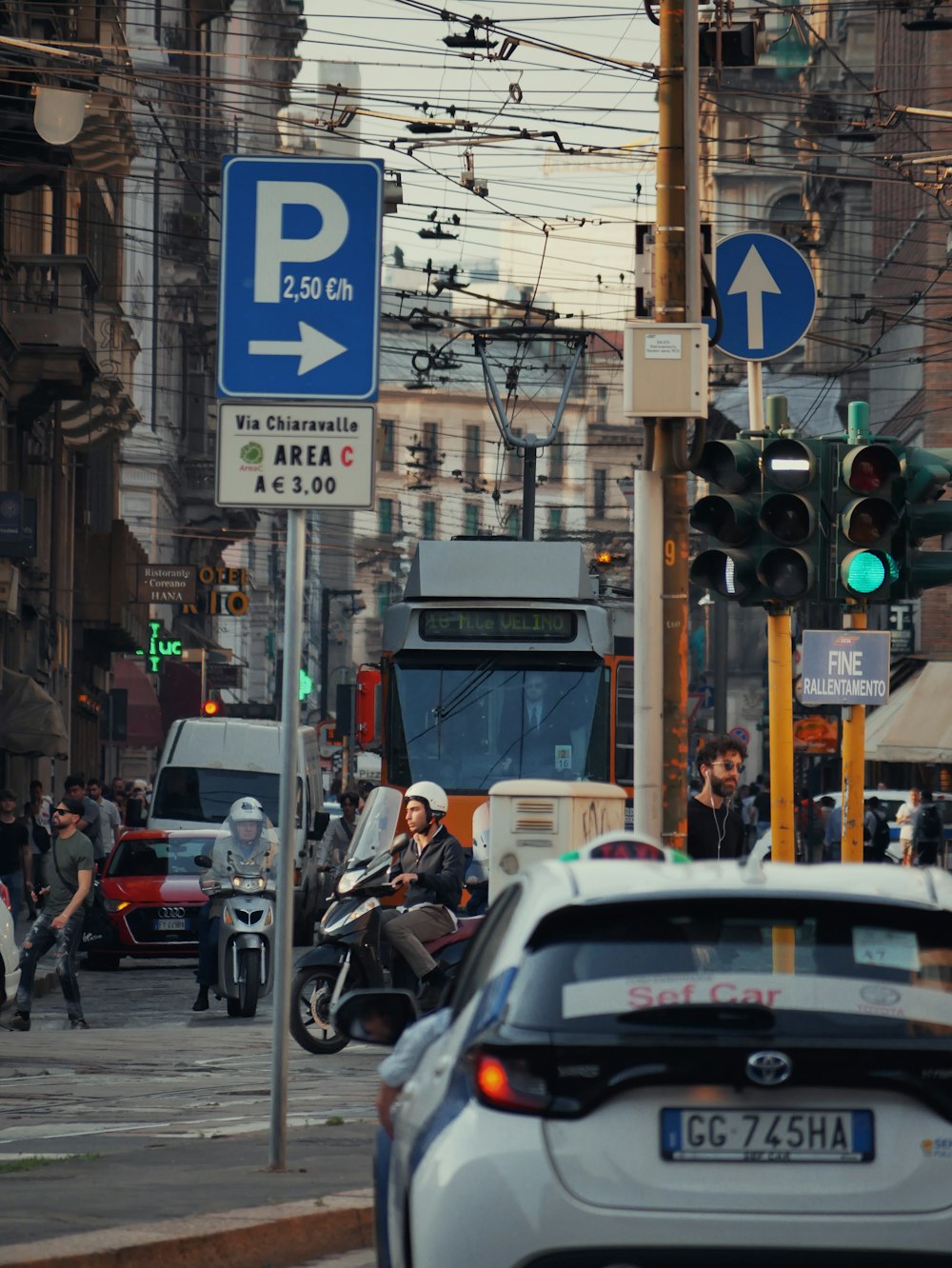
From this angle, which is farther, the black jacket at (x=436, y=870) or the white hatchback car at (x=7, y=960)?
the white hatchback car at (x=7, y=960)

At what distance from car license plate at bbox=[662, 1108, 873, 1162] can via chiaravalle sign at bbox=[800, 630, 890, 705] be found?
11287 millimetres

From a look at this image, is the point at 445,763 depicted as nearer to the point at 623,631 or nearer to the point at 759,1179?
the point at 623,631

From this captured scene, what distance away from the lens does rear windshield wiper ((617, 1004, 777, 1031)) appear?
4.64m

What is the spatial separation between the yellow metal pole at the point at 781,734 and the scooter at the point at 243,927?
220 inches

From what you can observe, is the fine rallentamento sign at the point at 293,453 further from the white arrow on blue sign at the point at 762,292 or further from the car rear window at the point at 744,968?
the white arrow on blue sign at the point at 762,292

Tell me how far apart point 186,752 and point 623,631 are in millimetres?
11034

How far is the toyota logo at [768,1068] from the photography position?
4570 millimetres

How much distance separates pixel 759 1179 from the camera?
4531mm

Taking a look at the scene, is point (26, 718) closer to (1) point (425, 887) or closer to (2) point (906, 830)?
(2) point (906, 830)

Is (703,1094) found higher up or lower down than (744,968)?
lower down

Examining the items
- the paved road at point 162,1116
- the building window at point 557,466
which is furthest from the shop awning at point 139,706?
the building window at point 557,466

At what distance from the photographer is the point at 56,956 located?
59.1 feet

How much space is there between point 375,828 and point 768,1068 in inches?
423

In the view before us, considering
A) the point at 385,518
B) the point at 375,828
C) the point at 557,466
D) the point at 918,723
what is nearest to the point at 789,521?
the point at 375,828
